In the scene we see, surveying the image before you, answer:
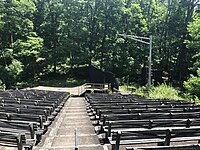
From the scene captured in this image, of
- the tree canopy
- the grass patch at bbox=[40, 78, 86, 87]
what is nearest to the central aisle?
the grass patch at bbox=[40, 78, 86, 87]

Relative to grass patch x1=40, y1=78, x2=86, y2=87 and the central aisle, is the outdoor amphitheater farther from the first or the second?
grass patch x1=40, y1=78, x2=86, y2=87

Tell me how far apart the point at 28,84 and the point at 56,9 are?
15.7m

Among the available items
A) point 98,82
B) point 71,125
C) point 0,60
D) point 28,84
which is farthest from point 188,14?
point 71,125

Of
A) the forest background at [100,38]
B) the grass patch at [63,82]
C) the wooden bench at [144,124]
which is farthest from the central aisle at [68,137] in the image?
the forest background at [100,38]

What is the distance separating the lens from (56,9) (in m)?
44.9

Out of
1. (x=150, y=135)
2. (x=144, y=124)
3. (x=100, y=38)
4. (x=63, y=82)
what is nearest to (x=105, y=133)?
(x=144, y=124)

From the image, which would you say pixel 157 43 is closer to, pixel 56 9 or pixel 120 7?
pixel 120 7

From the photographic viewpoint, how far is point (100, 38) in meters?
43.9

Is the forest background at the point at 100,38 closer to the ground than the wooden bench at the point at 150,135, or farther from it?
farther from it

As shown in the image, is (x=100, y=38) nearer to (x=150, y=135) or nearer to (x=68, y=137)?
(x=68, y=137)

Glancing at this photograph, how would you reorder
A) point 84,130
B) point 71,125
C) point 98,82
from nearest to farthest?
point 84,130 < point 71,125 < point 98,82

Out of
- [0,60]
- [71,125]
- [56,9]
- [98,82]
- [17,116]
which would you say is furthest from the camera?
[56,9]

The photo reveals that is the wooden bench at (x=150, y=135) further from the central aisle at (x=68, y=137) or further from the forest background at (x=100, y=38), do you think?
the forest background at (x=100, y=38)

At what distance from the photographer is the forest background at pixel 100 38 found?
40000mm
